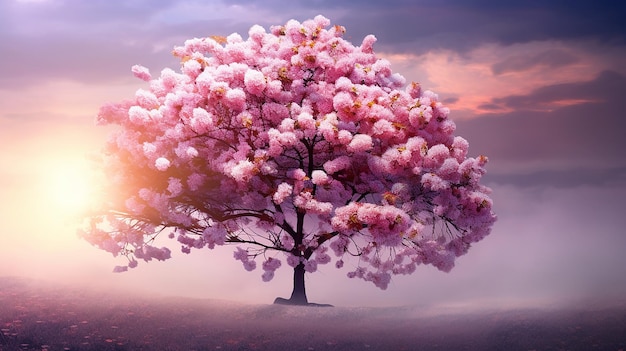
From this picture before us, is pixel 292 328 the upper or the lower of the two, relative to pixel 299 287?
lower

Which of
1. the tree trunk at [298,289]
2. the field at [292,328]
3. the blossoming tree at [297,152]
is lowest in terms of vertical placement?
the field at [292,328]

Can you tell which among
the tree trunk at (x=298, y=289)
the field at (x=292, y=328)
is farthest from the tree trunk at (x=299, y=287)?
the field at (x=292, y=328)

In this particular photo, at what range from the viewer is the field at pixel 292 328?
15312mm

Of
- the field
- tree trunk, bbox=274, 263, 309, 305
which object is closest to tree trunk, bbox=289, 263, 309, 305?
tree trunk, bbox=274, 263, 309, 305

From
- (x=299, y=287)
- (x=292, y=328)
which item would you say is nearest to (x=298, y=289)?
(x=299, y=287)

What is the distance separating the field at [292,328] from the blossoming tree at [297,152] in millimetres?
1703

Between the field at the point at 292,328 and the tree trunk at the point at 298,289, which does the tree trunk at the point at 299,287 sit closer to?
the tree trunk at the point at 298,289

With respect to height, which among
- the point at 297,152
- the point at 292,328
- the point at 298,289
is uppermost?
the point at 297,152

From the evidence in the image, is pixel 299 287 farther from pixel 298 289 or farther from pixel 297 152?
pixel 297 152

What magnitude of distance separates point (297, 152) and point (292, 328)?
4.72 m

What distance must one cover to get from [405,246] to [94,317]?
9.56 metres

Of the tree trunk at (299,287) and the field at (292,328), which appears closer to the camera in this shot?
the field at (292,328)

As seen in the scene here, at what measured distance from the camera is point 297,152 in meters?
16.8

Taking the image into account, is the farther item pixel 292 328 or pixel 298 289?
pixel 298 289
